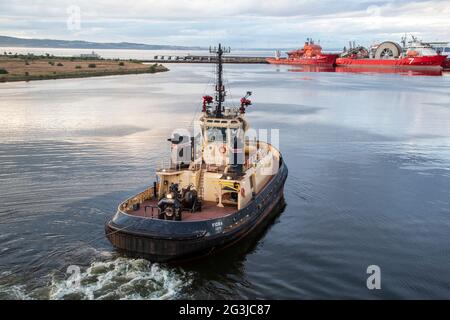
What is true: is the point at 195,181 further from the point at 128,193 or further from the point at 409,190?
the point at 409,190

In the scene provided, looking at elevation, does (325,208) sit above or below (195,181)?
below

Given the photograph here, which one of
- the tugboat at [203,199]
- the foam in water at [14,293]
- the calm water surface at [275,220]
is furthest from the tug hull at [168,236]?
the foam in water at [14,293]

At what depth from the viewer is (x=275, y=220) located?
23031 mm

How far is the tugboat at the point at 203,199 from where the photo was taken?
1736 cm

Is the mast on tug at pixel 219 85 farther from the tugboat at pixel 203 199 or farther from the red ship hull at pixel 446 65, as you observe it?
the red ship hull at pixel 446 65

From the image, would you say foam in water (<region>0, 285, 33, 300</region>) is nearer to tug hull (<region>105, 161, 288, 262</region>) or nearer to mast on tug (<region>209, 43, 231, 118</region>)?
tug hull (<region>105, 161, 288, 262</region>)

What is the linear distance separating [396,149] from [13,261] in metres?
29.9

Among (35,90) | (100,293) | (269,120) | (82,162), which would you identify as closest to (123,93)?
(35,90)

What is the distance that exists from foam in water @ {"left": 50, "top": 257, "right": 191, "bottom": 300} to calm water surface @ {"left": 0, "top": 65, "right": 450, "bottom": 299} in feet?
0.21

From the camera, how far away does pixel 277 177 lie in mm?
24875

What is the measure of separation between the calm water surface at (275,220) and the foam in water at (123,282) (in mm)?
65

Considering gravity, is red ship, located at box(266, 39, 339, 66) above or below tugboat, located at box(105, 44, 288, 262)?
above

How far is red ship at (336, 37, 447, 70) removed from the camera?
438 feet

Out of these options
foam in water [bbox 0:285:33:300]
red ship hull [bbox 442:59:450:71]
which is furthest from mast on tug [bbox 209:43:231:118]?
red ship hull [bbox 442:59:450:71]
